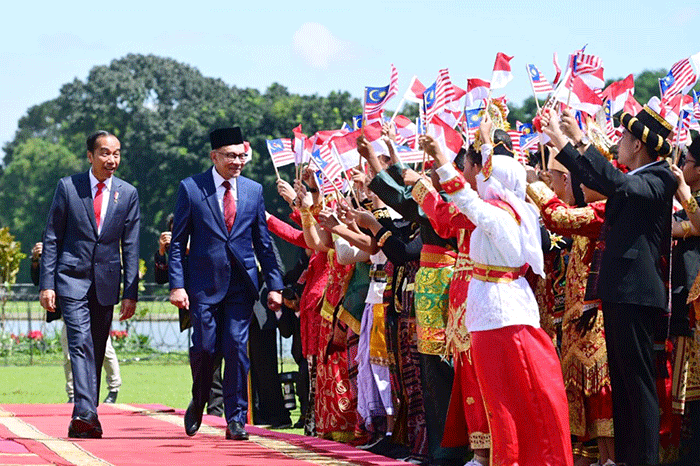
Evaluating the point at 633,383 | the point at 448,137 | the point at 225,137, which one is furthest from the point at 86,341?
the point at 633,383

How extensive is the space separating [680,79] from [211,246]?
10.6 feet

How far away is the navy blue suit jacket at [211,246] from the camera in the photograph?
846cm

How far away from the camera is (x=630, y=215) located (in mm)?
6375

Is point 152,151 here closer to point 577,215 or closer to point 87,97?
point 87,97

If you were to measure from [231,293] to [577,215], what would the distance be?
9.03 feet

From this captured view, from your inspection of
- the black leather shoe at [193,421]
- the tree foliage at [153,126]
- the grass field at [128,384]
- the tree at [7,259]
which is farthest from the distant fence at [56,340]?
the tree foliage at [153,126]

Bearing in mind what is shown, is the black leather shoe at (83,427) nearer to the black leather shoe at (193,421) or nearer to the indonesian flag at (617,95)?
the black leather shoe at (193,421)

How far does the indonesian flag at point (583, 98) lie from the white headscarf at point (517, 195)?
5.68ft

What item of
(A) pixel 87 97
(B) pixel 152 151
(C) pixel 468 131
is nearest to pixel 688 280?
(C) pixel 468 131

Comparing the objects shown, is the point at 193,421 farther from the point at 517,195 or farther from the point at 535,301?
the point at 517,195

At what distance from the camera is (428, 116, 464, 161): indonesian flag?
801 cm

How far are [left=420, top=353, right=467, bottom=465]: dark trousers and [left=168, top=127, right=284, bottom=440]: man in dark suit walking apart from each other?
157 centimetres

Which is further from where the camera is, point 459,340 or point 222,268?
point 222,268

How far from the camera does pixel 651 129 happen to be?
655 cm
